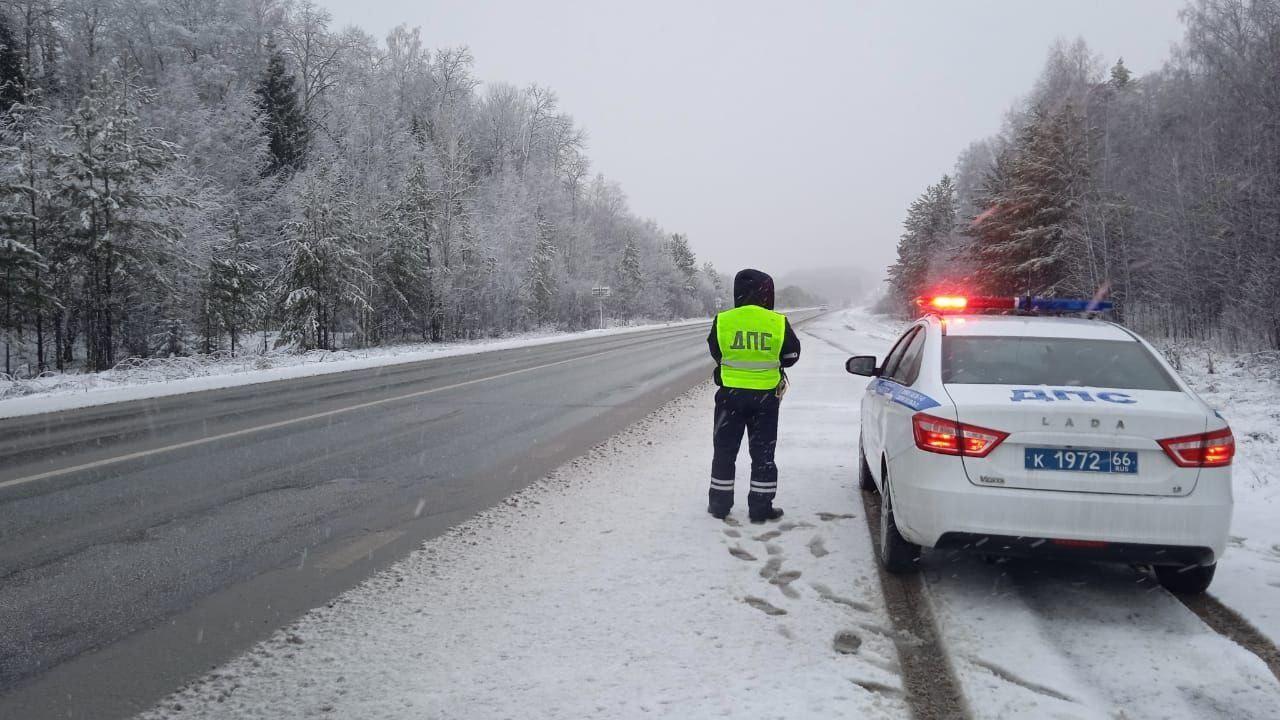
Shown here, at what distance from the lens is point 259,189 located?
115ft

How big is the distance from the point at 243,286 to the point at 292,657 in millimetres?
28959

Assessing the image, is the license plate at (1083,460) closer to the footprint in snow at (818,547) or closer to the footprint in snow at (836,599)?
the footprint in snow at (836,599)

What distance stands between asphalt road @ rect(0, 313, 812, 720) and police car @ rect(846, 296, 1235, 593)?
3.25 metres

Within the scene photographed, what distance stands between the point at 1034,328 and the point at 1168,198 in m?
23.3

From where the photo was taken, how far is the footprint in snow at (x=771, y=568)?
4.11m

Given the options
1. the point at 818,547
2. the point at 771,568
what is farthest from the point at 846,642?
the point at 818,547

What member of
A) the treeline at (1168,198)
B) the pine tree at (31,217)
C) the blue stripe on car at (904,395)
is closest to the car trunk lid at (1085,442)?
the blue stripe on car at (904,395)

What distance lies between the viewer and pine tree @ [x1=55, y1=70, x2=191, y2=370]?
64.2 ft

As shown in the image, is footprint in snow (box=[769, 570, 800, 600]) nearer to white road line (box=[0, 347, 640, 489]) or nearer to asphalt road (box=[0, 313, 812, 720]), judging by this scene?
asphalt road (box=[0, 313, 812, 720])

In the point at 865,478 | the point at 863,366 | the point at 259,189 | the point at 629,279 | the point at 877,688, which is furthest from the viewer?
the point at 629,279

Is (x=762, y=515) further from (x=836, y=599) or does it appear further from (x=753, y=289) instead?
(x=753, y=289)

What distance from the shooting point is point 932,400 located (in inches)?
150

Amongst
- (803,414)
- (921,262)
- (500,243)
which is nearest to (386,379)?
(803,414)

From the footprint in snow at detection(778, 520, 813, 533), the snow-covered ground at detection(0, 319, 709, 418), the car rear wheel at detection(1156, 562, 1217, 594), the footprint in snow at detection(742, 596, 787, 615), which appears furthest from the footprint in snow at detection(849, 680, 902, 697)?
the snow-covered ground at detection(0, 319, 709, 418)
